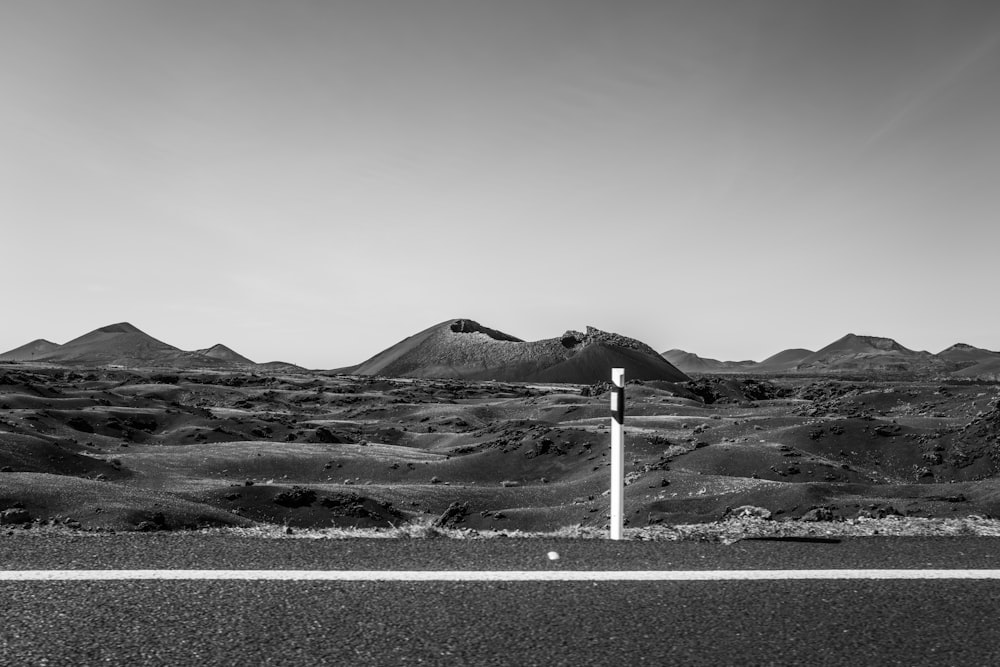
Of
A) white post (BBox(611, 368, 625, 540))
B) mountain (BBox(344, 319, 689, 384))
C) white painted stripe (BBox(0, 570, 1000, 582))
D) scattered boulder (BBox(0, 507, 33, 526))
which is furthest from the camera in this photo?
mountain (BBox(344, 319, 689, 384))

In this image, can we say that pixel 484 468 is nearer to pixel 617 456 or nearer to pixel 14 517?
pixel 14 517

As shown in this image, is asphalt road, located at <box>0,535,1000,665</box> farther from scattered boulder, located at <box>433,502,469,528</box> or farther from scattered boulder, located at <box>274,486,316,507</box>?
scattered boulder, located at <box>274,486,316,507</box>

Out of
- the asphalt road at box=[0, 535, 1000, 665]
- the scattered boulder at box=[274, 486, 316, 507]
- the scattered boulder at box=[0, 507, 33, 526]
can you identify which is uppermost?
the asphalt road at box=[0, 535, 1000, 665]

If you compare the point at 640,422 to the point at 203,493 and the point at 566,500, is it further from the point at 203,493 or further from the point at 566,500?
the point at 203,493

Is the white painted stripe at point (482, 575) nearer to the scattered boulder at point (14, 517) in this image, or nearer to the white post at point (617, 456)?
the white post at point (617, 456)

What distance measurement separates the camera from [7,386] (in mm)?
36562

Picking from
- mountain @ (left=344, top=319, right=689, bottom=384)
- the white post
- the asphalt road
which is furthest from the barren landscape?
mountain @ (left=344, top=319, right=689, bottom=384)

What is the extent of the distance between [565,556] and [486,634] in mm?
1438

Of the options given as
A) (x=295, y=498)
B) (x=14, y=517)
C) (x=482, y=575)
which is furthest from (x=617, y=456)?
(x=295, y=498)

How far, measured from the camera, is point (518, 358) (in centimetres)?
13288

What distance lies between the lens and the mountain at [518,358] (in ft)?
412

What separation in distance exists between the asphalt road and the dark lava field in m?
3.54

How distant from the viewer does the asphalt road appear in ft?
10.3

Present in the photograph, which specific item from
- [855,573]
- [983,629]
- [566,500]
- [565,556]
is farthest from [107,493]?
[566,500]
